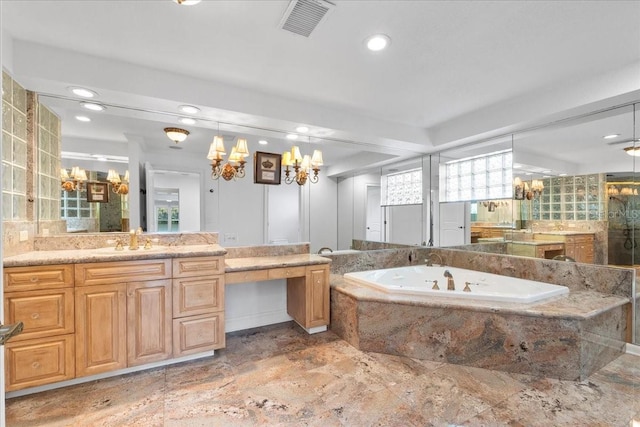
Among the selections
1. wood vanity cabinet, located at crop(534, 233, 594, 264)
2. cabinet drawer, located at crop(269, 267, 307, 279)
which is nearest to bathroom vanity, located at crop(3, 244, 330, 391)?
cabinet drawer, located at crop(269, 267, 307, 279)

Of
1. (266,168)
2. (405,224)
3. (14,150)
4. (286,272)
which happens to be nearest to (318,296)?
(286,272)

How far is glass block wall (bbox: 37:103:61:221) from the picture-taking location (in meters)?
2.58

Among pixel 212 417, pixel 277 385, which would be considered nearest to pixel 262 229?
pixel 277 385

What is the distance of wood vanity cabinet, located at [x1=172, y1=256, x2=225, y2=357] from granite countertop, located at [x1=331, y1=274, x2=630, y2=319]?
4.00 ft

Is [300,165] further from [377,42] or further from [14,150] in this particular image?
[14,150]

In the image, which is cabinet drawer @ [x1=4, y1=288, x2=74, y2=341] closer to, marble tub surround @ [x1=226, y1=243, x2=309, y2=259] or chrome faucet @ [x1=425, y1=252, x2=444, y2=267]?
marble tub surround @ [x1=226, y1=243, x2=309, y2=259]

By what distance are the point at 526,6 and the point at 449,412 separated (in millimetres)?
2569

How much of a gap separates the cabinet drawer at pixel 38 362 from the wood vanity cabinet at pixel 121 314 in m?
0.07

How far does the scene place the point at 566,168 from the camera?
Result: 3.15 meters

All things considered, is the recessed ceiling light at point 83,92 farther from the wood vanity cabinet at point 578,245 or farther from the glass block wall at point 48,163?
the wood vanity cabinet at point 578,245

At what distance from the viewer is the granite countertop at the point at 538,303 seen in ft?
7.96

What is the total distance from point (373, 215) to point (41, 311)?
350cm

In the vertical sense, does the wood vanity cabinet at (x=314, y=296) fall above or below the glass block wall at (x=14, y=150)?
below

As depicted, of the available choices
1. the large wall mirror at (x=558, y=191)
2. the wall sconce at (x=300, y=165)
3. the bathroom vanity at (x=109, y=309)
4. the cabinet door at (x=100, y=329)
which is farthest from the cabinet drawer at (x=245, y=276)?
the large wall mirror at (x=558, y=191)
